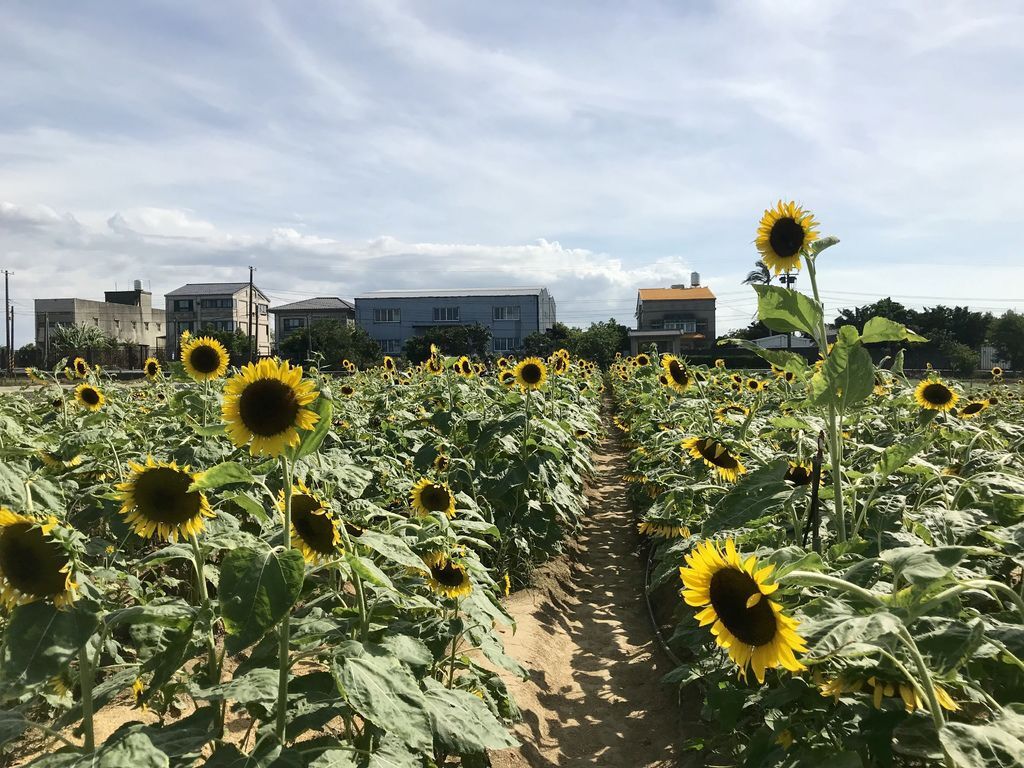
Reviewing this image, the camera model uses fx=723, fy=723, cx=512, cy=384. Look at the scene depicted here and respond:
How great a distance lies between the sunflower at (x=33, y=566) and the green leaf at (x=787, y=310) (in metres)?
2.20

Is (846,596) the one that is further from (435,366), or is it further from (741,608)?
(435,366)

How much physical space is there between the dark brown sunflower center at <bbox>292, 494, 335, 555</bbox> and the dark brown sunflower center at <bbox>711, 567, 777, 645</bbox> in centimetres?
126

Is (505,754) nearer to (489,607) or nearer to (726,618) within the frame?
(489,607)

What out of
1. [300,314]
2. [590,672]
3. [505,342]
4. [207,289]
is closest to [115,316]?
[207,289]

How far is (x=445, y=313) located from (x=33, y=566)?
253ft

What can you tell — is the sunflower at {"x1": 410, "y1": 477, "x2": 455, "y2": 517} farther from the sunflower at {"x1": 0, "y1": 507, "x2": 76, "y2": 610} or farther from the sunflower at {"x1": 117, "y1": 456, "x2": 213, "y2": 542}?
the sunflower at {"x1": 0, "y1": 507, "x2": 76, "y2": 610}

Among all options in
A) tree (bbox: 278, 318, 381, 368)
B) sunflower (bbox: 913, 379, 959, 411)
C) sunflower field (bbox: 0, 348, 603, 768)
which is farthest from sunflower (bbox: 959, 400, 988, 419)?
tree (bbox: 278, 318, 381, 368)

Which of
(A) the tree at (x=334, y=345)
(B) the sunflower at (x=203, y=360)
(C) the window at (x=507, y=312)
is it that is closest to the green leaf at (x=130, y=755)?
(B) the sunflower at (x=203, y=360)

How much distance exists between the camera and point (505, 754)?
11.4 feet

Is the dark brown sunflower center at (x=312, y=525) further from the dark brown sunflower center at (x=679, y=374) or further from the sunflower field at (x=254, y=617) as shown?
the dark brown sunflower center at (x=679, y=374)

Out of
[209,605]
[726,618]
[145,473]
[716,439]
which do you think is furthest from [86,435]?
[726,618]

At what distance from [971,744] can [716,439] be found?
9.14 ft

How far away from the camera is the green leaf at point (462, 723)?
2.04 meters

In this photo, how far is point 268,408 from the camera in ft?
7.09
